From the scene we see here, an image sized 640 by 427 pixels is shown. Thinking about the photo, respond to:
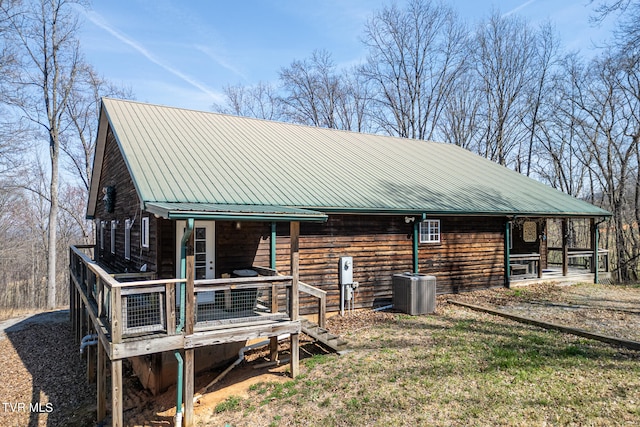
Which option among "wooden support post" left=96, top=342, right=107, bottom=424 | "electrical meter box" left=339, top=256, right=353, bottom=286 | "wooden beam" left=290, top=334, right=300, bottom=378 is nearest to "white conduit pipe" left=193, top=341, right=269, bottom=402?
"wooden beam" left=290, top=334, right=300, bottom=378

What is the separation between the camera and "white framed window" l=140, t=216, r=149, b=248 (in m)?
9.76

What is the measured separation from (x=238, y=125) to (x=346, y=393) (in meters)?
11.2

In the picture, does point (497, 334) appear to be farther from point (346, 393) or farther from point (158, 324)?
point (158, 324)

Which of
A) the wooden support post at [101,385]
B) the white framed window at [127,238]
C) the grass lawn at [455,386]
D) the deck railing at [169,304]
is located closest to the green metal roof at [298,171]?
the deck railing at [169,304]

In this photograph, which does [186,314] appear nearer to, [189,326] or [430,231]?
[189,326]

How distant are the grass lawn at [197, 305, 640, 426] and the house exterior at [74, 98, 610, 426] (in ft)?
5.10

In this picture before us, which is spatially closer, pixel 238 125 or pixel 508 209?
pixel 508 209

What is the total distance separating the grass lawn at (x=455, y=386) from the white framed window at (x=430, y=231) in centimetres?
436

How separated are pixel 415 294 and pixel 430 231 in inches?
111

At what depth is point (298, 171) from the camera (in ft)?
40.9

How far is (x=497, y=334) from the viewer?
931 centimetres

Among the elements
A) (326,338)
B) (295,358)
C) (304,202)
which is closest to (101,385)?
(295,358)

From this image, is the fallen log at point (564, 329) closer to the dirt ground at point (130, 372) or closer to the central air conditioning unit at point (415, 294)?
the dirt ground at point (130, 372)

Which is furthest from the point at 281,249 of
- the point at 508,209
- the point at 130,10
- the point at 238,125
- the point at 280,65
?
the point at 280,65
